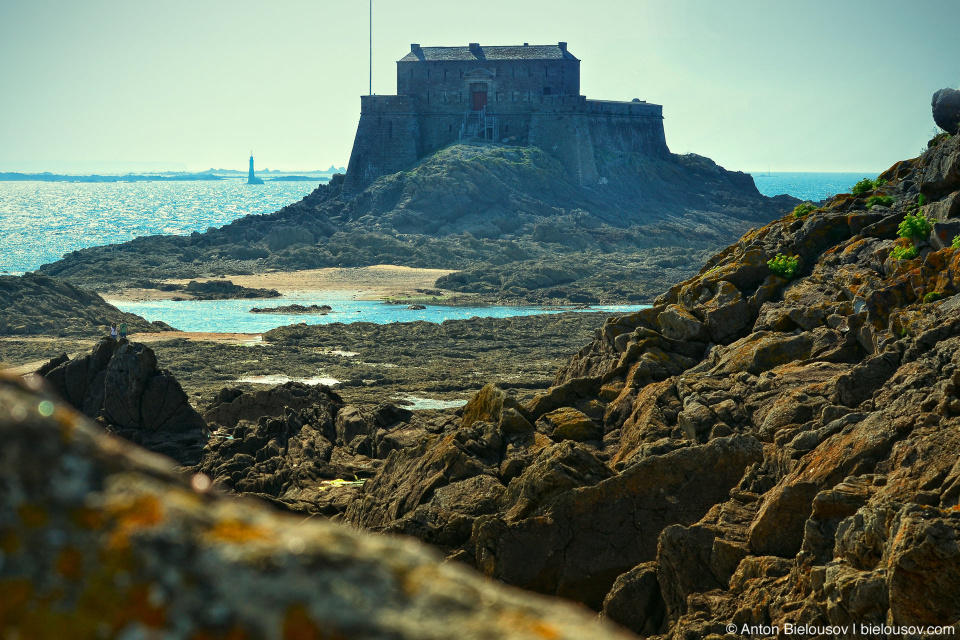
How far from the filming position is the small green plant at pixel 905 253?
487 inches

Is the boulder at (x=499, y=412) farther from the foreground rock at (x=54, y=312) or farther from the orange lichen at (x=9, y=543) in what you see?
the foreground rock at (x=54, y=312)

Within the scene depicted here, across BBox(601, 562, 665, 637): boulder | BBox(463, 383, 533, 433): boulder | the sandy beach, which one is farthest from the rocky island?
BBox(601, 562, 665, 637): boulder

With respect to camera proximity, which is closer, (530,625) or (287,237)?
(530,625)

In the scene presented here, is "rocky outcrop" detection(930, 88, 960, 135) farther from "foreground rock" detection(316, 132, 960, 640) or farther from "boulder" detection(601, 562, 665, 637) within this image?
"boulder" detection(601, 562, 665, 637)

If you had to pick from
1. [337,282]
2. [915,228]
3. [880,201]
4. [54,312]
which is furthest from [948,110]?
[337,282]

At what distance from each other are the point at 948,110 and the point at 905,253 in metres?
5.47

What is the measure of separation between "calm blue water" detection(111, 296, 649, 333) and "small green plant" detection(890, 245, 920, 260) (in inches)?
1516

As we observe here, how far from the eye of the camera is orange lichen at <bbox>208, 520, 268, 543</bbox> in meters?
1.59

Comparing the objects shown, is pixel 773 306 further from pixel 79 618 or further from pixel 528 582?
pixel 79 618

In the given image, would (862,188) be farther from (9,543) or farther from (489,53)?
(489,53)

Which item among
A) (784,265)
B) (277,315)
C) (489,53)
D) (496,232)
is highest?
(489,53)

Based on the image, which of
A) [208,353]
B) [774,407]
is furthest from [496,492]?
[208,353]

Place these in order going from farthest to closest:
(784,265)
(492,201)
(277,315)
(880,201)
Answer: (492,201)
(277,315)
(880,201)
(784,265)

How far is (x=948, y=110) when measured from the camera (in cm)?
1664
